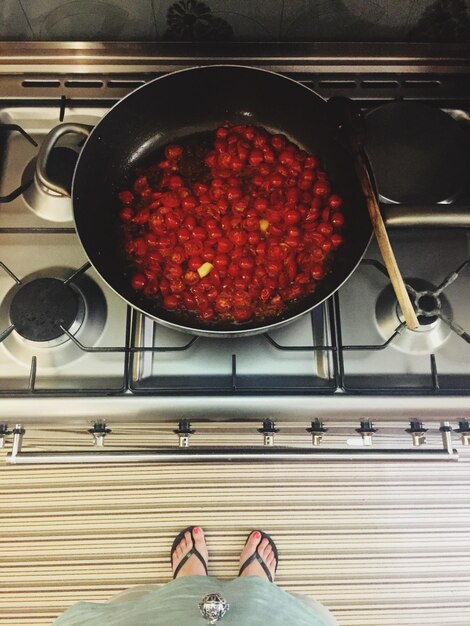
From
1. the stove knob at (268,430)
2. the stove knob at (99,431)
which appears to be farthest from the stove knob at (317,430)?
the stove knob at (99,431)

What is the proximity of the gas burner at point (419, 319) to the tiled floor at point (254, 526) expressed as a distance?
569 mm

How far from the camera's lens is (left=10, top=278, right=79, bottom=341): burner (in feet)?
2.44

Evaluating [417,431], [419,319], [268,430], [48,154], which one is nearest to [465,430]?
[417,431]

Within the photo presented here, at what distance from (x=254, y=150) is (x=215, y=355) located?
1.14ft

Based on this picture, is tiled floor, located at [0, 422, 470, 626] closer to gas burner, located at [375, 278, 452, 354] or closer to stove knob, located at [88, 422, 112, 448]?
stove knob, located at [88, 422, 112, 448]

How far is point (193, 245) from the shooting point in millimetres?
785

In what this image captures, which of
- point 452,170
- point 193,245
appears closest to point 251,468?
point 193,245

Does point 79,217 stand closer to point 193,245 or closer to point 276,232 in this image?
point 193,245

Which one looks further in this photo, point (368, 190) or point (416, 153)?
point (416, 153)

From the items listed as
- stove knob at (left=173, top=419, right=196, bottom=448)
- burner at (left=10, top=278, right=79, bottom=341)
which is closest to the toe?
stove knob at (left=173, top=419, right=196, bottom=448)

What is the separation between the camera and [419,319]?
29.7 inches

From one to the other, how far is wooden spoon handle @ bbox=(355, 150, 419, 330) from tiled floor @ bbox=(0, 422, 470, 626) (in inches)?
26.7

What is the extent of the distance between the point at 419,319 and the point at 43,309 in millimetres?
560

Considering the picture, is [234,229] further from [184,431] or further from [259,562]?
[259,562]
